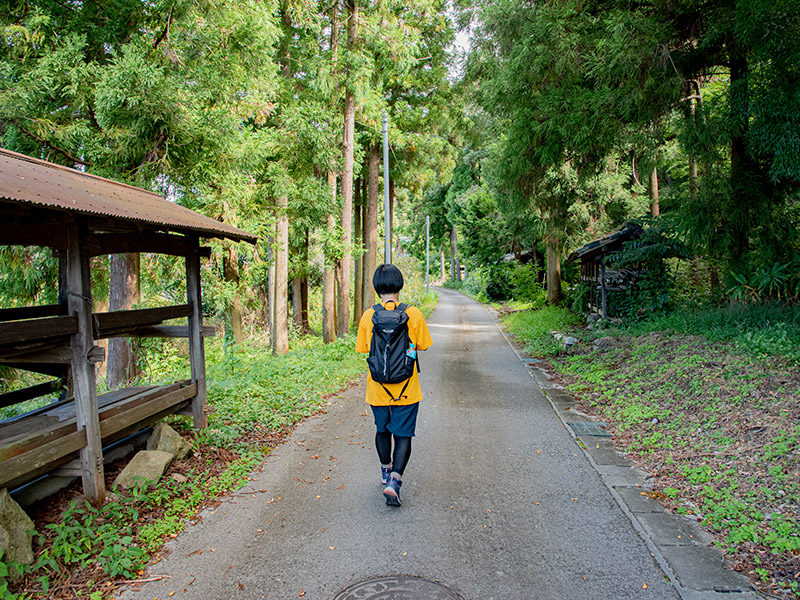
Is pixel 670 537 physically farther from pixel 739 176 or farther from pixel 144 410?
pixel 739 176

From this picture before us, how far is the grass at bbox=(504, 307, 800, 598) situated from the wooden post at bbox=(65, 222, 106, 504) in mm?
4995

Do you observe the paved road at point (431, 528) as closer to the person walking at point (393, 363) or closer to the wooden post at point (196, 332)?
the person walking at point (393, 363)

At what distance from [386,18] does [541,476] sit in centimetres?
1456

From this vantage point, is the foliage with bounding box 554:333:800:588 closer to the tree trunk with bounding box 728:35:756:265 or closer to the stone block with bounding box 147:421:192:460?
the tree trunk with bounding box 728:35:756:265

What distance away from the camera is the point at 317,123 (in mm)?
14281

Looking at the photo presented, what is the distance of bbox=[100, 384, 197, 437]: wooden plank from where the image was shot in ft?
15.3

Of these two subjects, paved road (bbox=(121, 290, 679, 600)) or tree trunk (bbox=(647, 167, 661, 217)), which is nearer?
paved road (bbox=(121, 290, 679, 600))

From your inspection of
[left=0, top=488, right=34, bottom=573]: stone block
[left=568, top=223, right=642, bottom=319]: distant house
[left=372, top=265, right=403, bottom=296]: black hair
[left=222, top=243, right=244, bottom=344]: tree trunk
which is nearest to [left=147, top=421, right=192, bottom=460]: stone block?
[left=0, top=488, right=34, bottom=573]: stone block

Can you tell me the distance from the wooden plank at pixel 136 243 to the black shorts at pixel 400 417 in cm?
293

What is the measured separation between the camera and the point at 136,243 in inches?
209

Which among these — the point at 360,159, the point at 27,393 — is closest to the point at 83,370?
the point at 27,393

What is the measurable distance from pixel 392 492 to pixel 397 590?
3.80 ft

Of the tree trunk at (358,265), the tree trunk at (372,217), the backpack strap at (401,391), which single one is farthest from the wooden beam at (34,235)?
the tree trunk at (358,265)

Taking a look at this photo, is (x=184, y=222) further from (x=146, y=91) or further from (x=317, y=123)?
(x=317, y=123)
